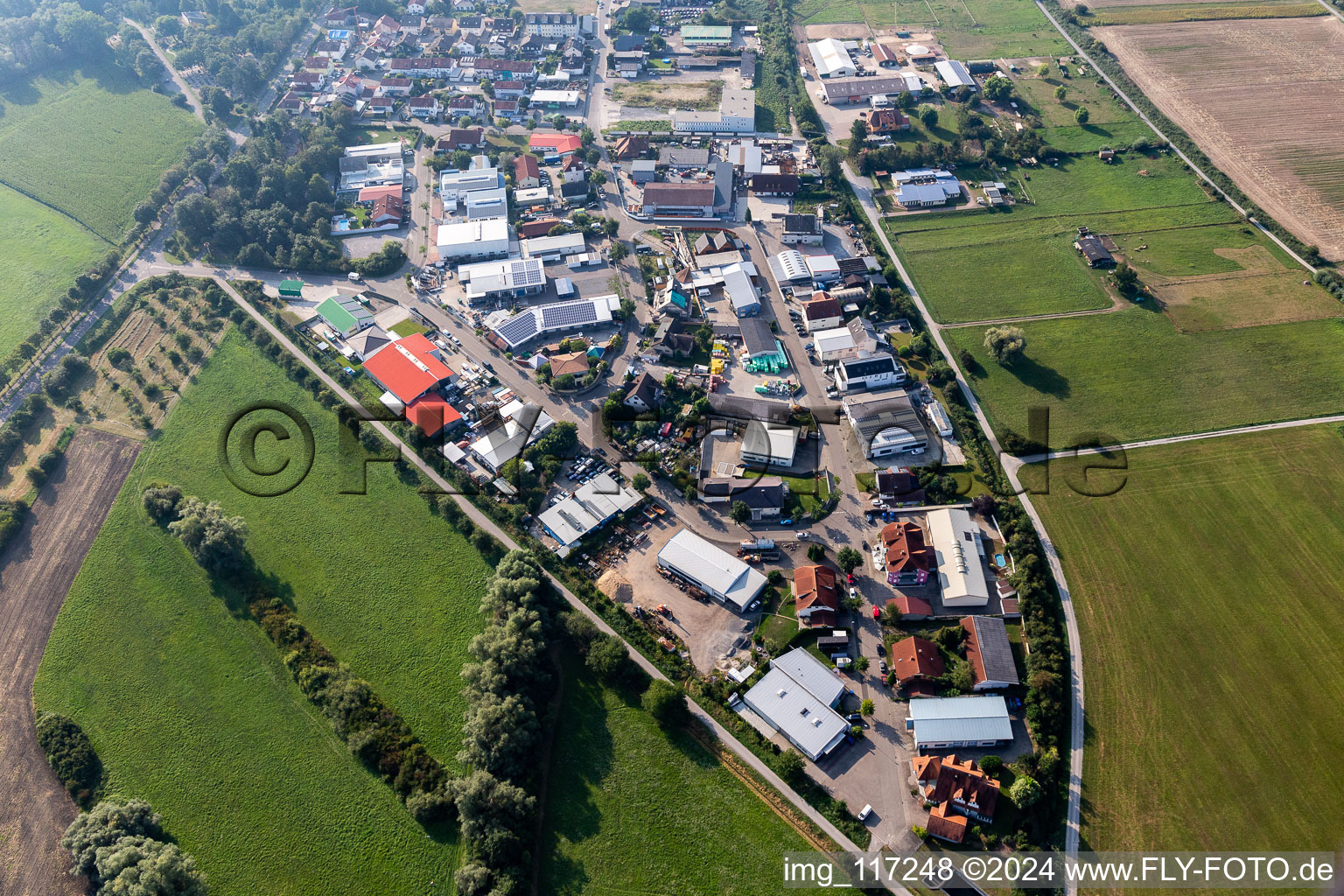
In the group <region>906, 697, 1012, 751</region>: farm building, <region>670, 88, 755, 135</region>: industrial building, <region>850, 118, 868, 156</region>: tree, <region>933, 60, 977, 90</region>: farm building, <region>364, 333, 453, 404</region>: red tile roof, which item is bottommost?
<region>906, 697, 1012, 751</region>: farm building

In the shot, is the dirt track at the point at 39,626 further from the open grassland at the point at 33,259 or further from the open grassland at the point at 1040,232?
the open grassland at the point at 1040,232

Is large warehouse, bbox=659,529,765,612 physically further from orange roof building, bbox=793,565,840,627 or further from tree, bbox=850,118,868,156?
tree, bbox=850,118,868,156

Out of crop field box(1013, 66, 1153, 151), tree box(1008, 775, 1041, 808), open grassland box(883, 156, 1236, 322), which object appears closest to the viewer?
tree box(1008, 775, 1041, 808)

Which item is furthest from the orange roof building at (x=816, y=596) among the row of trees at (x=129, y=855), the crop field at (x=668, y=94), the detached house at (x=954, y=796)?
the crop field at (x=668, y=94)

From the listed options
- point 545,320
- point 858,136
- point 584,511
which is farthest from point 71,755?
point 858,136

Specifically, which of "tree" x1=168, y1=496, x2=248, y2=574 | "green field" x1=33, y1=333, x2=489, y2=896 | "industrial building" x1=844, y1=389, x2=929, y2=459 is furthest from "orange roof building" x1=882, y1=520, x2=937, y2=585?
"tree" x1=168, y1=496, x2=248, y2=574

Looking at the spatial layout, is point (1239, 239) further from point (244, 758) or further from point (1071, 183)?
point (244, 758)
